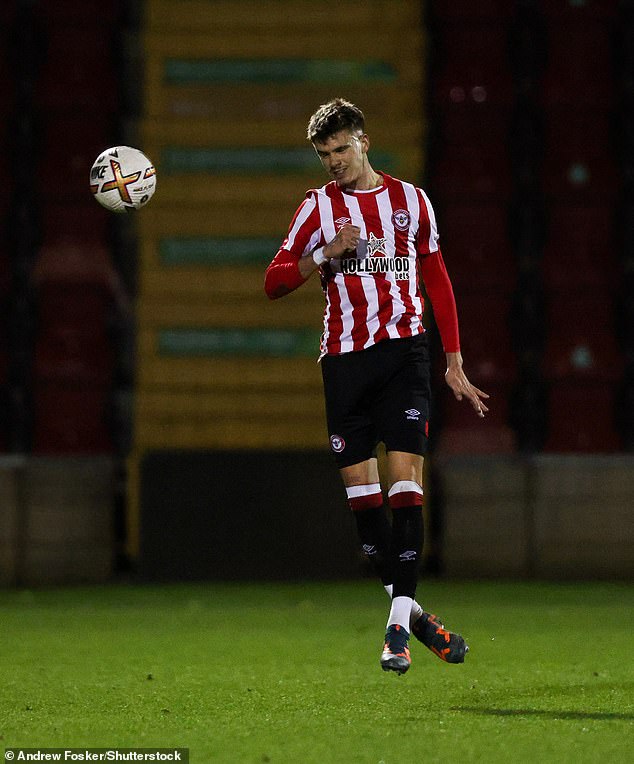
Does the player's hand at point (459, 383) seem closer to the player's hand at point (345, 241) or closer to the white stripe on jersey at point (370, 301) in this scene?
the white stripe on jersey at point (370, 301)

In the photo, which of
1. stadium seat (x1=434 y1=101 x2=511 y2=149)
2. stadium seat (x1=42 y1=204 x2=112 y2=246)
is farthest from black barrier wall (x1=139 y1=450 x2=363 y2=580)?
stadium seat (x1=434 y1=101 x2=511 y2=149)

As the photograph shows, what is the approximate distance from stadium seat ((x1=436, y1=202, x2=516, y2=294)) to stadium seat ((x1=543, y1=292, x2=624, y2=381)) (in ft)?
1.40

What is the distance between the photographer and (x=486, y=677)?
5820 mm

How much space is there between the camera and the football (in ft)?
20.9

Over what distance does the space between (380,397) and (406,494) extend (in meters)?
0.38

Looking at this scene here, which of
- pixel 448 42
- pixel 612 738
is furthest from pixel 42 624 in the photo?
pixel 448 42

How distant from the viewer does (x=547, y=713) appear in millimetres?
4875

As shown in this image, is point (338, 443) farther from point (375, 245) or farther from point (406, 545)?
A: point (375, 245)

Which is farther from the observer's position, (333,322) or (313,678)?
(313,678)

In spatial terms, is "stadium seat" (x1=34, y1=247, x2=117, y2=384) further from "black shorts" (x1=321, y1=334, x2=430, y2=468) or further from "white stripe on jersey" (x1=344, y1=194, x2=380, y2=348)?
"white stripe on jersey" (x1=344, y1=194, x2=380, y2=348)

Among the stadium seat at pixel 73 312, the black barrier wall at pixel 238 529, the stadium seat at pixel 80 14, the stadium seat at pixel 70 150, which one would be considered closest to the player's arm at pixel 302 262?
the black barrier wall at pixel 238 529

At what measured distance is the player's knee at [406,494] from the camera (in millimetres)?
5531

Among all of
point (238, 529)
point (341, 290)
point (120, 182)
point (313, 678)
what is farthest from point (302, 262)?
point (238, 529)

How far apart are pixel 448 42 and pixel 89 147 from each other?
8.80ft
